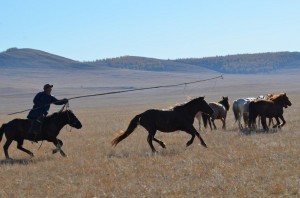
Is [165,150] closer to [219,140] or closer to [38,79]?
[219,140]

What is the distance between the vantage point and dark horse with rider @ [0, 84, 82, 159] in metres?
13.5

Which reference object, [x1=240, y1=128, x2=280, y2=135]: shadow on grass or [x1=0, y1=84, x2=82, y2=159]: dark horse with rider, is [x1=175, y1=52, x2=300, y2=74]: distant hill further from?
[x1=0, y1=84, x2=82, y2=159]: dark horse with rider

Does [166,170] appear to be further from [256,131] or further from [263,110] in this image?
[263,110]

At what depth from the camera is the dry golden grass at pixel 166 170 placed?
8.62m

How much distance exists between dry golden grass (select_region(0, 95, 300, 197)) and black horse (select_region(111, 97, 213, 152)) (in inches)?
14.6

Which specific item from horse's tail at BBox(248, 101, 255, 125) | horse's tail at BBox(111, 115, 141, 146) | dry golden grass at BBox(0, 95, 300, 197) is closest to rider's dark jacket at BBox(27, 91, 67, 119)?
dry golden grass at BBox(0, 95, 300, 197)

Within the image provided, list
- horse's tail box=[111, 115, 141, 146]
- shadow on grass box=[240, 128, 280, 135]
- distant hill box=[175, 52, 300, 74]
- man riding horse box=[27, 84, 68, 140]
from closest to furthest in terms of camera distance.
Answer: man riding horse box=[27, 84, 68, 140] → horse's tail box=[111, 115, 141, 146] → shadow on grass box=[240, 128, 280, 135] → distant hill box=[175, 52, 300, 74]

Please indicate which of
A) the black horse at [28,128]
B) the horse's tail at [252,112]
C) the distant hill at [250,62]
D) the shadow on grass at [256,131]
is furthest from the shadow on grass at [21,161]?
the distant hill at [250,62]

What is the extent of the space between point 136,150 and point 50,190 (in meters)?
4.92

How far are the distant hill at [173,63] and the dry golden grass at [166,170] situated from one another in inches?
5601

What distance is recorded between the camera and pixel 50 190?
922 cm

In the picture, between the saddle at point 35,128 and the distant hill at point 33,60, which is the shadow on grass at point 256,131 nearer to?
the saddle at point 35,128

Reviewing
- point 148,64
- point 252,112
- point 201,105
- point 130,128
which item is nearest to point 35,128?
point 130,128

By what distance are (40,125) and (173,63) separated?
163m
